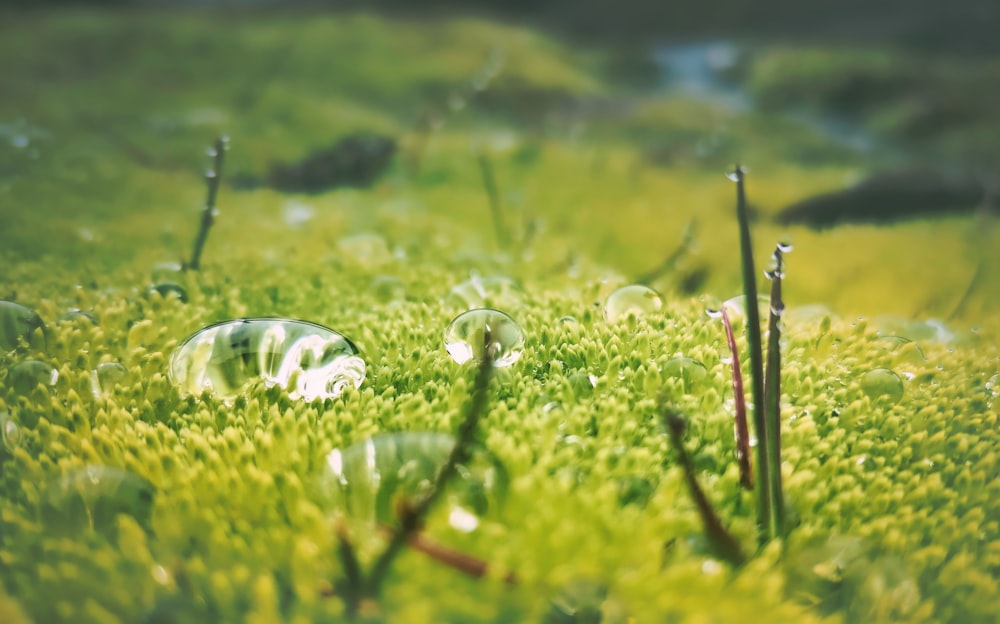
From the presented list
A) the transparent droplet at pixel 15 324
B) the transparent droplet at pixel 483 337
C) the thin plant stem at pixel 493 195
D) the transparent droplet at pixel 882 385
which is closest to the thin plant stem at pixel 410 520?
the transparent droplet at pixel 483 337

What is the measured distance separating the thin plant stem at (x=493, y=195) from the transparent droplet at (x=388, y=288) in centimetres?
29

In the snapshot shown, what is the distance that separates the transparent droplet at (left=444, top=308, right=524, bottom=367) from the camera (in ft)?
2.49

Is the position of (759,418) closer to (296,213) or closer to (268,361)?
(268,361)

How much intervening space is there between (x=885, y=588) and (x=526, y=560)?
0.29 meters

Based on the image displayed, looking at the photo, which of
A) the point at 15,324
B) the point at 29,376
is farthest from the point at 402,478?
the point at 15,324

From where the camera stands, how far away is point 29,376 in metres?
0.73

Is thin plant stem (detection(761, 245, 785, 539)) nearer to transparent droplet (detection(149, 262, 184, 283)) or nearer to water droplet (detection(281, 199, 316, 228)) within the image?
transparent droplet (detection(149, 262, 184, 283))

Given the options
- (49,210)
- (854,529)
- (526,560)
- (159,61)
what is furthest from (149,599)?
(159,61)

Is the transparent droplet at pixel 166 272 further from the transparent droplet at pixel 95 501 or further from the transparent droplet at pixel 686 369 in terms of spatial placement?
the transparent droplet at pixel 686 369

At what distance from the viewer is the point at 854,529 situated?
0.58m

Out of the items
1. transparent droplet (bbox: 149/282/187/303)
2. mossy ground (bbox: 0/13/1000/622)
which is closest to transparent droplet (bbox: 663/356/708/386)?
mossy ground (bbox: 0/13/1000/622)

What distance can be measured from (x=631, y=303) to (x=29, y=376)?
695 millimetres

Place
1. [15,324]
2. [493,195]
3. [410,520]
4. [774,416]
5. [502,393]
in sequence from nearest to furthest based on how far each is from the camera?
[410,520]
[774,416]
[502,393]
[15,324]
[493,195]

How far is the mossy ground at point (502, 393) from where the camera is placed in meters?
0.51
